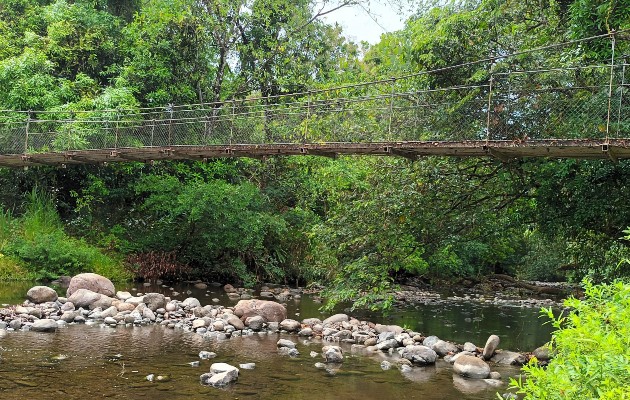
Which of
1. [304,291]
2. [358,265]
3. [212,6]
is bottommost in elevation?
[304,291]

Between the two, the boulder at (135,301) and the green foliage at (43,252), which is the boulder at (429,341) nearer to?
the boulder at (135,301)

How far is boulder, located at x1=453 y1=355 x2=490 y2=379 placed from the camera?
19.6ft

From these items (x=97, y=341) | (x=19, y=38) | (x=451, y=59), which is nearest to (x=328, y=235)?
(x=451, y=59)

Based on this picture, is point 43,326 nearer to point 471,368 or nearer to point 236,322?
point 236,322

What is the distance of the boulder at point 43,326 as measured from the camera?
6930 millimetres

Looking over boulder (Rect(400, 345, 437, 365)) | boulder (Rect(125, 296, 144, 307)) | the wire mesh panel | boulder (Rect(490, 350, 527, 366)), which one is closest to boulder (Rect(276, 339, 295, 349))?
boulder (Rect(400, 345, 437, 365))

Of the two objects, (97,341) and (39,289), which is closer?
(97,341)

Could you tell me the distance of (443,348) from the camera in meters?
6.94

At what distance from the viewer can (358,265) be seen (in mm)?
8930

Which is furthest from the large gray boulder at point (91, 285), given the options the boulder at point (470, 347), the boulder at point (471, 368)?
the boulder at point (471, 368)

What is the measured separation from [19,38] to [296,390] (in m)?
13.7

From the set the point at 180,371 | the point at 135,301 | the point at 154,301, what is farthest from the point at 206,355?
the point at 135,301

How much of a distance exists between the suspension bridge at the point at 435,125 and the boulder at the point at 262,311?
2203 mm

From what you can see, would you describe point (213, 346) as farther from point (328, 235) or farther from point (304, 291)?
point (304, 291)
